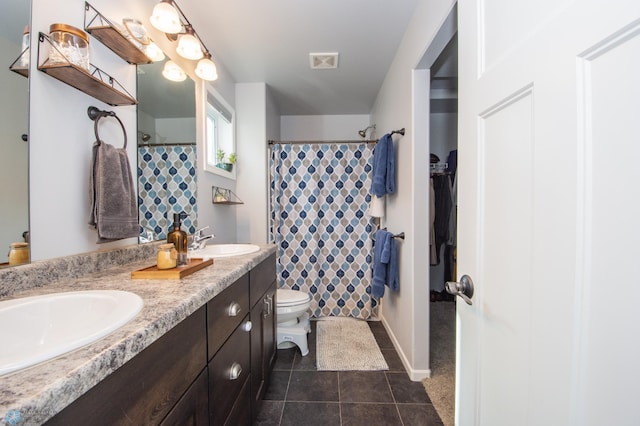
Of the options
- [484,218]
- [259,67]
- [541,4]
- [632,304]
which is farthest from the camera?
[259,67]

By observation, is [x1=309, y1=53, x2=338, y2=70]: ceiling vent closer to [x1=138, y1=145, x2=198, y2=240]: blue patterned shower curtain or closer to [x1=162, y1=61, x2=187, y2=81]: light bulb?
[x1=162, y1=61, x2=187, y2=81]: light bulb

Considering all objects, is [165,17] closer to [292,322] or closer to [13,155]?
[13,155]

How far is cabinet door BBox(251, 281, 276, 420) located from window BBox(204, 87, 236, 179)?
1068 mm

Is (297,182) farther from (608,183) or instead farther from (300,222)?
(608,183)

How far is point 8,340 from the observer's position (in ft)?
1.75

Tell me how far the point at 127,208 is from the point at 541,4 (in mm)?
1421

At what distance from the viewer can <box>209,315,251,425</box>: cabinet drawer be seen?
808mm

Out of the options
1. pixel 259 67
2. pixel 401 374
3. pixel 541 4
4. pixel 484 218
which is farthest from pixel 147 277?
pixel 259 67

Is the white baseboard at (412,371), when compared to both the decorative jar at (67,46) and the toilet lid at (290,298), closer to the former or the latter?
the toilet lid at (290,298)

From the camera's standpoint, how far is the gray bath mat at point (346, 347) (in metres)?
1.82

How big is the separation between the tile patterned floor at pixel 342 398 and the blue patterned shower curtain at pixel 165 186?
1.18m

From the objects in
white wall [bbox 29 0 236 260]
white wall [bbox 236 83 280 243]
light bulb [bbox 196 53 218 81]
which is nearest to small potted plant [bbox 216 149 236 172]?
white wall [bbox 236 83 280 243]

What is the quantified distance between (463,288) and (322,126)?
2.94 meters

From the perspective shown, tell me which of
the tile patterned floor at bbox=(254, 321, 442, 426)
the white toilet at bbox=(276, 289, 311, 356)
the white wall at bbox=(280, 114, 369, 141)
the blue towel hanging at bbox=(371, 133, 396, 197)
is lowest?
the tile patterned floor at bbox=(254, 321, 442, 426)
